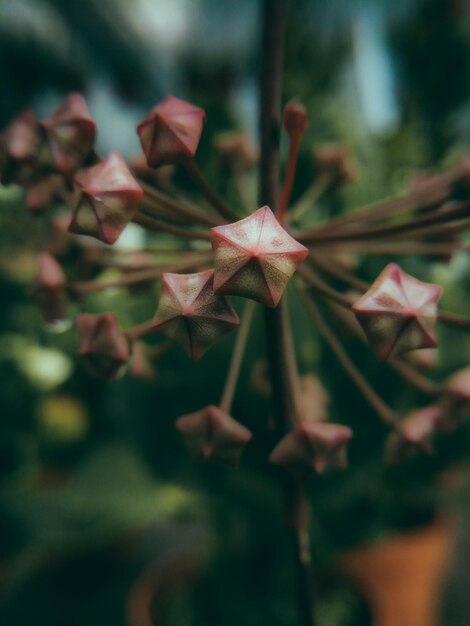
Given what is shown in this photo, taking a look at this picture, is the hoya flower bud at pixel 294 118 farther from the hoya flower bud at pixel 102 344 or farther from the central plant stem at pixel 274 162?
the hoya flower bud at pixel 102 344

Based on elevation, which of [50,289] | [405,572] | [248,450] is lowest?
[405,572]

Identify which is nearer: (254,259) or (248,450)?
(254,259)

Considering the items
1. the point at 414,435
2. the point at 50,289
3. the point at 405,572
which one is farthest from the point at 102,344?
the point at 405,572

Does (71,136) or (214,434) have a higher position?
(71,136)

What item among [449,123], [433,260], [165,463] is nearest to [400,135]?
[449,123]

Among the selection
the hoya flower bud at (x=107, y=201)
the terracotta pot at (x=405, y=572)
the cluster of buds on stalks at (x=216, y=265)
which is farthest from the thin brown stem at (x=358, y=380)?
the terracotta pot at (x=405, y=572)

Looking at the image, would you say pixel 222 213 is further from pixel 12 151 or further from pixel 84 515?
pixel 84 515

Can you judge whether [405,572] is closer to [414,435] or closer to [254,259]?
[414,435]
